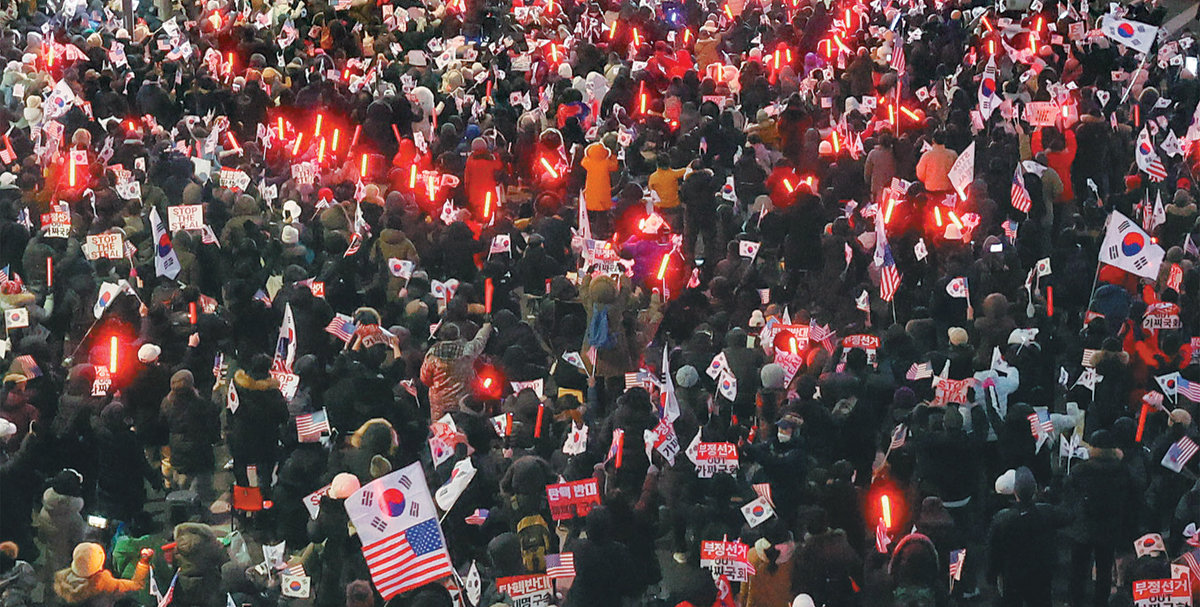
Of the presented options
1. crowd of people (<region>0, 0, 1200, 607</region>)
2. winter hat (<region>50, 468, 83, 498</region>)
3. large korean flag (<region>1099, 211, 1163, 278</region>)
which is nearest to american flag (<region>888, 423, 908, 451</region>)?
crowd of people (<region>0, 0, 1200, 607</region>)

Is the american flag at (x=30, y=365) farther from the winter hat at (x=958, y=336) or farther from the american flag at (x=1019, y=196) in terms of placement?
the american flag at (x=1019, y=196)

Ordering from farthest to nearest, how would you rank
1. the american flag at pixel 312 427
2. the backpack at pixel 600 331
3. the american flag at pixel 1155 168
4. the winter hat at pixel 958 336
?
the american flag at pixel 1155 168, the backpack at pixel 600 331, the winter hat at pixel 958 336, the american flag at pixel 312 427

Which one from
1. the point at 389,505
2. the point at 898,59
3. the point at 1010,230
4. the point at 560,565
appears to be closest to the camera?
the point at 389,505

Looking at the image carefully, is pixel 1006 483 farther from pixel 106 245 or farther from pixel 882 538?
pixel 106 245

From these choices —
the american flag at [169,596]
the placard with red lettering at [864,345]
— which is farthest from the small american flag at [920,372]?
the american flag at [169,596]

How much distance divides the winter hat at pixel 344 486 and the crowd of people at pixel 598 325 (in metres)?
0.04

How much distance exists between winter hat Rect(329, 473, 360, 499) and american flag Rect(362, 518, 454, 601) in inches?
46.4

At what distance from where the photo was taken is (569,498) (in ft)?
37.3

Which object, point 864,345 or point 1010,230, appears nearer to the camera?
point 864,345

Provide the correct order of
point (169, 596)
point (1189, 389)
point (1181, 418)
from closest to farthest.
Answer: point (169, 596)
point (1181, 418)
point (1189, 389)

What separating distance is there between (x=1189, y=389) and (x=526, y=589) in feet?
17.7

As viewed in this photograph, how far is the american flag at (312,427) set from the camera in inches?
476

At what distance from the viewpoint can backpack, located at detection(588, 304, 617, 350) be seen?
48.5 feet

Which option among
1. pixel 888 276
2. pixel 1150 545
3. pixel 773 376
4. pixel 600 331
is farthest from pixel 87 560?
pixel 888 276
